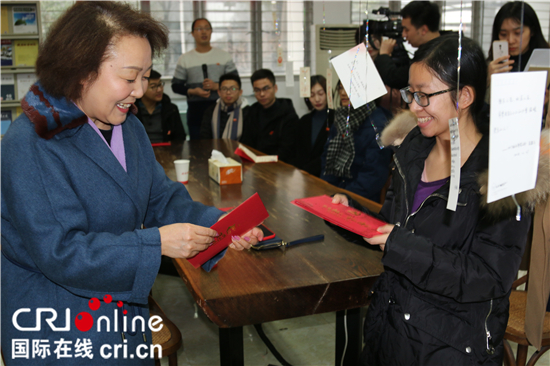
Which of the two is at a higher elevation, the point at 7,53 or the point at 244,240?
the point at 7,53

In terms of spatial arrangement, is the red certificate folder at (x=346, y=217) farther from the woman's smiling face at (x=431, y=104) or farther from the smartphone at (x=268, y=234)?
the woman's smiling face at (x=431, y=104)

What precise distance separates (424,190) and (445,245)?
0.19 m

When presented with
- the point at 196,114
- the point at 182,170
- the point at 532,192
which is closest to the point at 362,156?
the point at 182,170

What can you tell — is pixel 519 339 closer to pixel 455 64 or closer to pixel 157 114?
pixel 455 64

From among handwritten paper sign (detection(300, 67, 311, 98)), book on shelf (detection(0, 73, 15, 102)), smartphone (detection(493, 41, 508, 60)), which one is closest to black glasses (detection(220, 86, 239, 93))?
handwritten paper sign (detection(300, 67, 311, 98))

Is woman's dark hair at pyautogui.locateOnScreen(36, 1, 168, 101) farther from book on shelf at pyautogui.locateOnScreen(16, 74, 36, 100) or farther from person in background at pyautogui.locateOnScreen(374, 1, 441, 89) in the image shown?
book on shelf at pyautogui.locateOnScreen(16, 74, 36, 100)

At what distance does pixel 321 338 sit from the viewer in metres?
2.47

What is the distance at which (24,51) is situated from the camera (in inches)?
202

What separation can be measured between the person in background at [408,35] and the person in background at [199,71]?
2324mm

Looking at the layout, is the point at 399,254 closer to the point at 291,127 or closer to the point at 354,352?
the point at 354,352

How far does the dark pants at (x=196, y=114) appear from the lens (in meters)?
4.98

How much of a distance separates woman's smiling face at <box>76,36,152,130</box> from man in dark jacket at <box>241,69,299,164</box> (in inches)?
117

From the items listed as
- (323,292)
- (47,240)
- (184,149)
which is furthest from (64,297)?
(184,149)

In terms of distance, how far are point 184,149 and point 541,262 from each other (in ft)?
9.48
